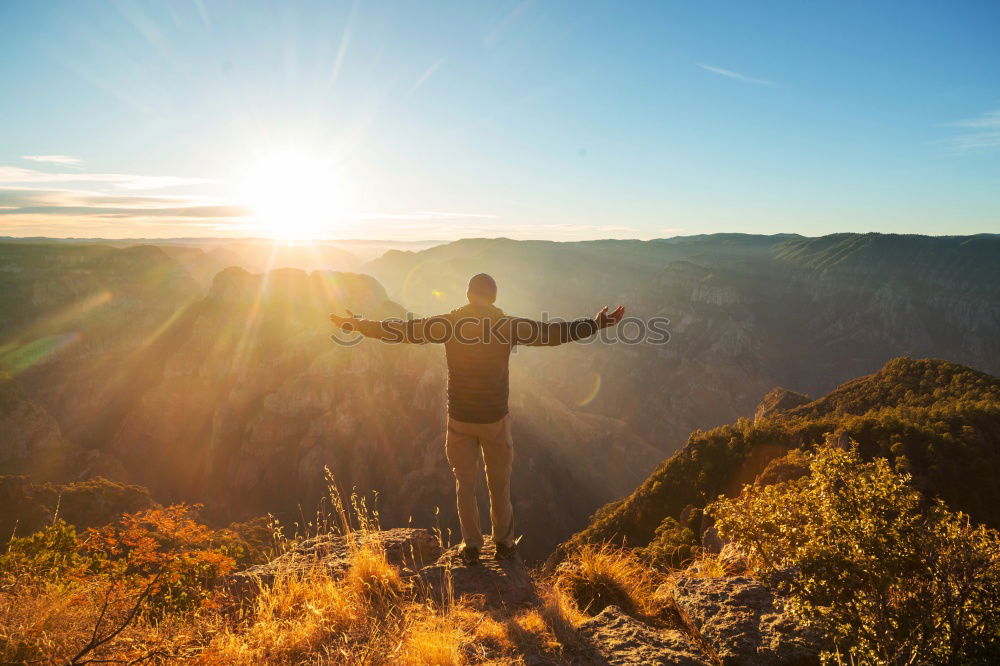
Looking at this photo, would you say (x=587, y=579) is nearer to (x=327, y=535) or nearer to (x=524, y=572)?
(x=524, y=572)

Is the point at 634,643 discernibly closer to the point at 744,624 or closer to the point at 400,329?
the point at 744,624

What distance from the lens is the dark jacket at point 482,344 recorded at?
5.24 m

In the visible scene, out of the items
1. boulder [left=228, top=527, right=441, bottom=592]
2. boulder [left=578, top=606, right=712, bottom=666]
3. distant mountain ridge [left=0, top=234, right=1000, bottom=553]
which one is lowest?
distant mountain ridge [left=0, top=234, right=1000, bottom=553]

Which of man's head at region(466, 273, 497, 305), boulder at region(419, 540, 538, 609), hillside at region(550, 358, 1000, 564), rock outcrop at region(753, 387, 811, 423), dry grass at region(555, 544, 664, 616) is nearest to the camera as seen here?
boulder at region(419, 540, 538, 609)

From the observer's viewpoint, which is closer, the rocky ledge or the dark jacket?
the rocky ledge

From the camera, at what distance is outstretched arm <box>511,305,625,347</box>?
Answer: 206 inches

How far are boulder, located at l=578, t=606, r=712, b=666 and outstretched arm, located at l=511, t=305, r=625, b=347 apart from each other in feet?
9.36

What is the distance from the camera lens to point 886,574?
345 centimetres

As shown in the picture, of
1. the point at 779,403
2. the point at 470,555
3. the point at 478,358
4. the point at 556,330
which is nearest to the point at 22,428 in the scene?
the point at 470,555

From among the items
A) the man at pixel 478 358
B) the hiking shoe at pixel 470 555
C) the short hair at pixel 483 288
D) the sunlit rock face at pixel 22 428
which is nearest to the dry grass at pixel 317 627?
the hiking shoe at pixel 470 555

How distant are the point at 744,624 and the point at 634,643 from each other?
1.04 meters

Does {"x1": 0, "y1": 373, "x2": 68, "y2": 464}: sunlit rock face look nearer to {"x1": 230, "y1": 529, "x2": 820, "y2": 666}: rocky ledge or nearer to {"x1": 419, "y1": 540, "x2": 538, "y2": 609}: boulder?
{"x1": 230, "y1": 529, "x2": 820, "y2": 666}: rocky ledge

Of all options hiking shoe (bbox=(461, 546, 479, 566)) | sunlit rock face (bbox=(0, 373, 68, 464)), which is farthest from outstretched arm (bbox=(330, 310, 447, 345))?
sunlit rock face (bbox=(0, 373, 68, 464))

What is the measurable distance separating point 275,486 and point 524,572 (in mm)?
66610
